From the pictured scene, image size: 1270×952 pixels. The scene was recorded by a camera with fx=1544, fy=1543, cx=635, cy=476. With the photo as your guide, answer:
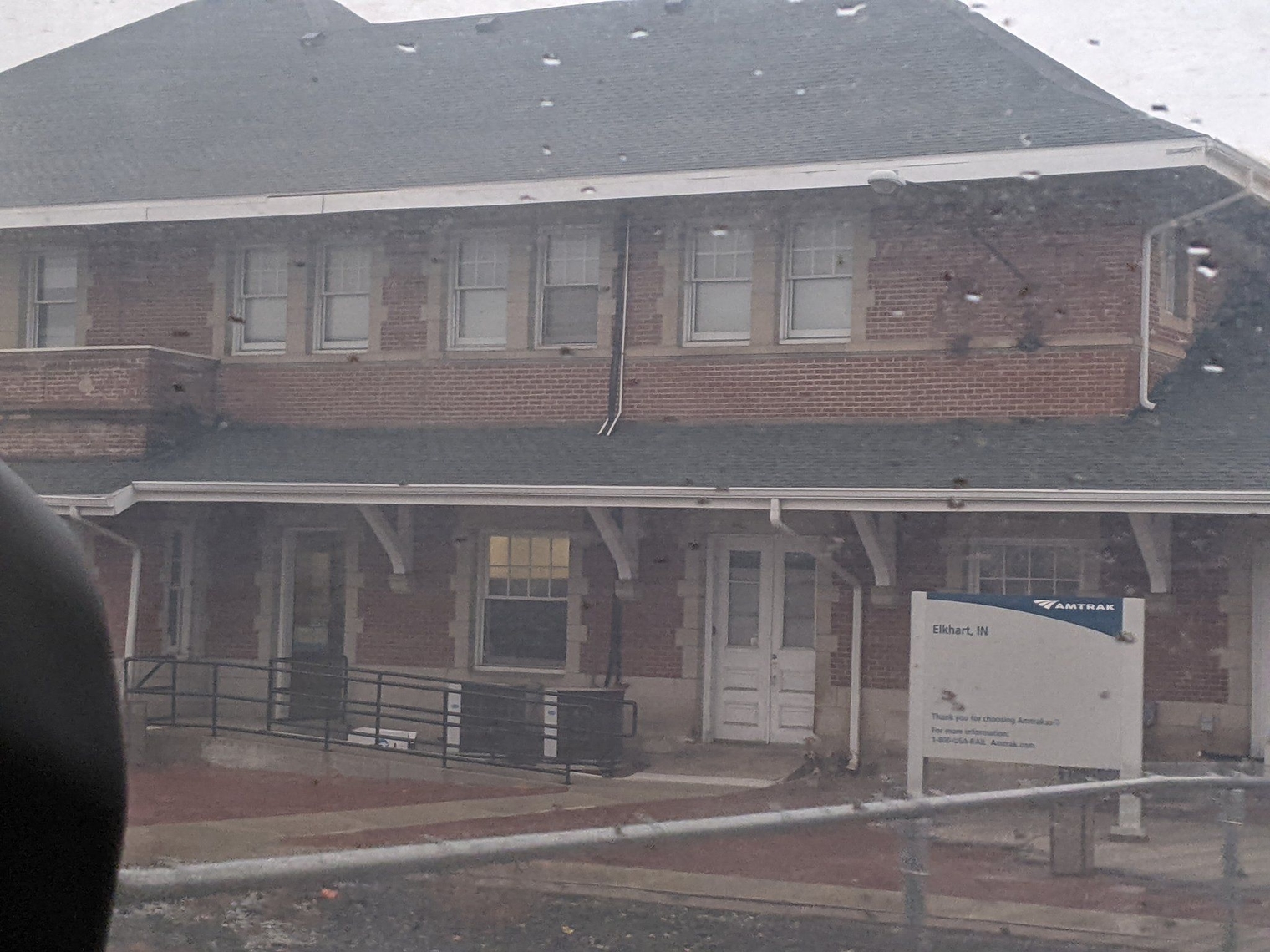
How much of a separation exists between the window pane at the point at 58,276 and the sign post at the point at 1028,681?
11563 millimetres

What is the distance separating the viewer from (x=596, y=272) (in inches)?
632

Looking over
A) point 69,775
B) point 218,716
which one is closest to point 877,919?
point 69,775

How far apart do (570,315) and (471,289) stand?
1151 millimetres

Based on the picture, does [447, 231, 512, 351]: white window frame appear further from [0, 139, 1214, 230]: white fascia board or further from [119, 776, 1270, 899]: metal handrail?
[119, 776, 1270, 899]: metal handrail

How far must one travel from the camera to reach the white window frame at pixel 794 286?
1508 cm

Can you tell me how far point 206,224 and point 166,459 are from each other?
268 cm

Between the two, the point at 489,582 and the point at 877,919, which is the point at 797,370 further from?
the point at 877,919

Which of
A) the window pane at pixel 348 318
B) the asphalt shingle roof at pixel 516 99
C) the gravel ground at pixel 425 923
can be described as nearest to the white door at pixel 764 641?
the asphalt shingle roof at pixel 516 99

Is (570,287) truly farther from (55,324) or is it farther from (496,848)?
(496,848)

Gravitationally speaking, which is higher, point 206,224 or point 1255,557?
point 206,224

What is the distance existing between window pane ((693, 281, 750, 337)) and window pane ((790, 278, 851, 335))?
1.66ft

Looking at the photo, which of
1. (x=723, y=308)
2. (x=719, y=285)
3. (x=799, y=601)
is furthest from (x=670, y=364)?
(x=799, y=601)

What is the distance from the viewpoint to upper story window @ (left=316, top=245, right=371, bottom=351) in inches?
669

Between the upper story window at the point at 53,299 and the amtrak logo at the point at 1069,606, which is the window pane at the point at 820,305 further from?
the upper story window at the point at 53,299
